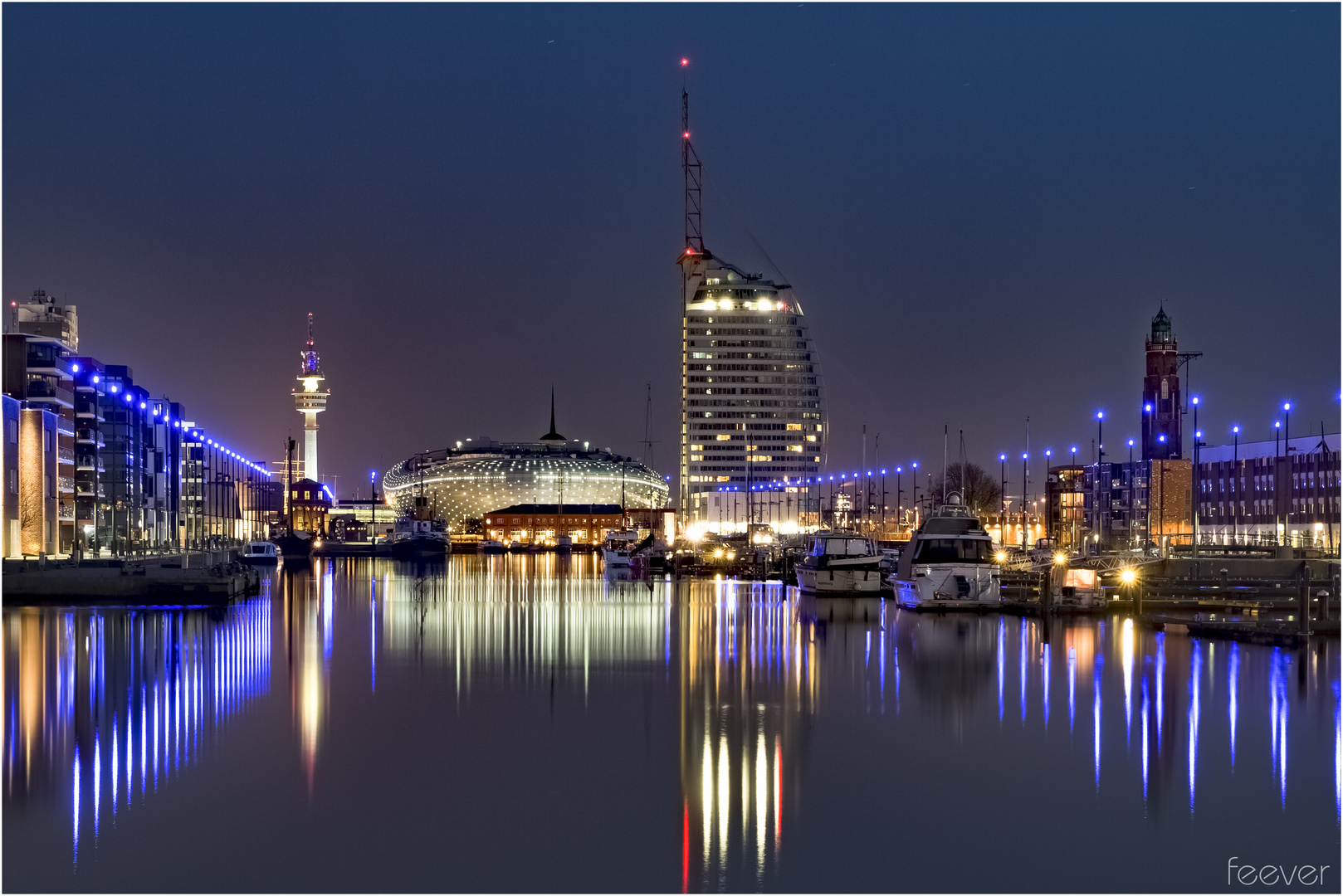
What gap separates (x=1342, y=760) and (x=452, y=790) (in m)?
14.4

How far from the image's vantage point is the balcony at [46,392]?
3376 inches

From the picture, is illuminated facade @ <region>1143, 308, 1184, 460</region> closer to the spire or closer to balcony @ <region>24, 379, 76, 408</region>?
the spire

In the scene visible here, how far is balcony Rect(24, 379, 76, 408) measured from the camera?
8575 cm

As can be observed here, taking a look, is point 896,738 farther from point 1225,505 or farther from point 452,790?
point 1225,505

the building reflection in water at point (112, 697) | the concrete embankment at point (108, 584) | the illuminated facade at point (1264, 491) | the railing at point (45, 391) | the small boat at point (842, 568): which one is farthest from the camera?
the illuminated facade at point (1264, 491)

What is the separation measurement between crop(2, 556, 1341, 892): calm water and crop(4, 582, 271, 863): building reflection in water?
117mm

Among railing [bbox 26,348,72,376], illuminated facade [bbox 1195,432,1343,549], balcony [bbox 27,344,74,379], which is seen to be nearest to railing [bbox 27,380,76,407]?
balcony [bbox 27,344,74,379]

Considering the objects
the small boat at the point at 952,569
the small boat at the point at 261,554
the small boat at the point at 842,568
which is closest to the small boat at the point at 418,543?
the small boat at the point at 261,554

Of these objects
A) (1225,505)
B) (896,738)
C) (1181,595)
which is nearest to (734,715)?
→ (896,738)

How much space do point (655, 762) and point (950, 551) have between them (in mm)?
35946

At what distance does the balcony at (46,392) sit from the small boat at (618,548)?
117 ft

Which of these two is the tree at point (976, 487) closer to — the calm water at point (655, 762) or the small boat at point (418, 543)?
the small boat at point (418, 543)

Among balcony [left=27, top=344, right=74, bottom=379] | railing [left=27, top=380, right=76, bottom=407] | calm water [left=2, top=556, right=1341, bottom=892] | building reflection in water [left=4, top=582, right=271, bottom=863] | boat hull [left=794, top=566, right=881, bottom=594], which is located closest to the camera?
calm water [left=2, top=556, right=1341, bottom=892]

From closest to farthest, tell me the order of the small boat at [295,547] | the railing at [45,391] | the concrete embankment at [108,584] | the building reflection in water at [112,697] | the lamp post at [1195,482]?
the building reflection in water at [112,697] → the concrete embankment at [108,584] → the lamp post at [1195,482] → the railing at [45,391] → the small boat at [295,547]
